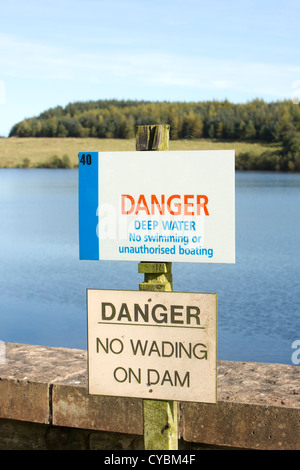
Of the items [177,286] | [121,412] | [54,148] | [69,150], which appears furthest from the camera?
[54,148]

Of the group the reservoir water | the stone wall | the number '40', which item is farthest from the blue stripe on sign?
the reservoir water

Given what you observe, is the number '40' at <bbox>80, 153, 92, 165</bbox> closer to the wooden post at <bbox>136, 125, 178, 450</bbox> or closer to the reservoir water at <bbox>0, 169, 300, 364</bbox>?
the wooden post at <bbox>136, 125, 178, 450</bbox>

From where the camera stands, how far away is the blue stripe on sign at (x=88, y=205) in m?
2.66

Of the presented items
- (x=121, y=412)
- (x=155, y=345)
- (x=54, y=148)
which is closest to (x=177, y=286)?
(x=121, y=412)

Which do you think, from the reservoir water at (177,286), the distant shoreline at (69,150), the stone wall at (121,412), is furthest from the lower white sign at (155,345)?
the distant shoreline at (69,150)

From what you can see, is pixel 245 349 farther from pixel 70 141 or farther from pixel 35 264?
pixel 70 141

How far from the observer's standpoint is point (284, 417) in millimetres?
3160

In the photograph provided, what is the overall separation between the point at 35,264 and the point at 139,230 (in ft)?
52.8

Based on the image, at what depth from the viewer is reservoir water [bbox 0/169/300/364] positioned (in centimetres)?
1120

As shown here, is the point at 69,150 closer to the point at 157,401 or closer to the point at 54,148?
the point at 54,148

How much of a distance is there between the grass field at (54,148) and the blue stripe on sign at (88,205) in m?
57.8

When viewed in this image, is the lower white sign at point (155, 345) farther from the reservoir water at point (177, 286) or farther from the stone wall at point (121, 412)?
the reservoir water at point (177, 286)

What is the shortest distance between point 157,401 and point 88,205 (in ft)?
2.65

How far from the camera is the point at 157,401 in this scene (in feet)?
8.60
